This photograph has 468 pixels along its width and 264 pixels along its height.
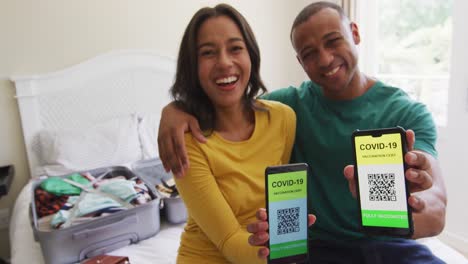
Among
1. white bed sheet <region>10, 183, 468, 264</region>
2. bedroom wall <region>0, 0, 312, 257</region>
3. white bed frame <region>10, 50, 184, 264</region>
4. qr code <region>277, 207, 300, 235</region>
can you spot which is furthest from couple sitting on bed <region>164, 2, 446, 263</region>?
bedroom wall <region>0, 0, 312, 257</region>

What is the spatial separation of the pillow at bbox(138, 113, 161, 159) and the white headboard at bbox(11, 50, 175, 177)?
0.61ft

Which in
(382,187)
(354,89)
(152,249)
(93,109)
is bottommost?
(152,249)

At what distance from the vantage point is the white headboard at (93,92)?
2.34m

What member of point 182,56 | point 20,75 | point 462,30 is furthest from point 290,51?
point 182,56

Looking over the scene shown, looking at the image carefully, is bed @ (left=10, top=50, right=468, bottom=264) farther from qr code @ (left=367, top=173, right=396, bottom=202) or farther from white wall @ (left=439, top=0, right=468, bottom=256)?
white wall @ (left=439, top=0, right=468, bottom=256)

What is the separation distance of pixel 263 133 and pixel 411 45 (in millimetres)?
2056

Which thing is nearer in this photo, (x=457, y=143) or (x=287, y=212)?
(x=287, y=212)

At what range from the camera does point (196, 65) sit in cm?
104

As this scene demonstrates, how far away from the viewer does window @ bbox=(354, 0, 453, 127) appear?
2373mm

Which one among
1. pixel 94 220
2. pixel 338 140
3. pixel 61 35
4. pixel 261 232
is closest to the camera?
pixel 261 232

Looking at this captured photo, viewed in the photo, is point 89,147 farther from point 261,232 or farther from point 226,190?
point 261,232

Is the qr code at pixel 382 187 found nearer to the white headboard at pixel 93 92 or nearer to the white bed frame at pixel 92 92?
the white bed frame at pixel 92 92

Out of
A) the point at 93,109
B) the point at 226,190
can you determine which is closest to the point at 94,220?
the point at 226,190

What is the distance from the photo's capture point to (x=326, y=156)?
43.8 inches
